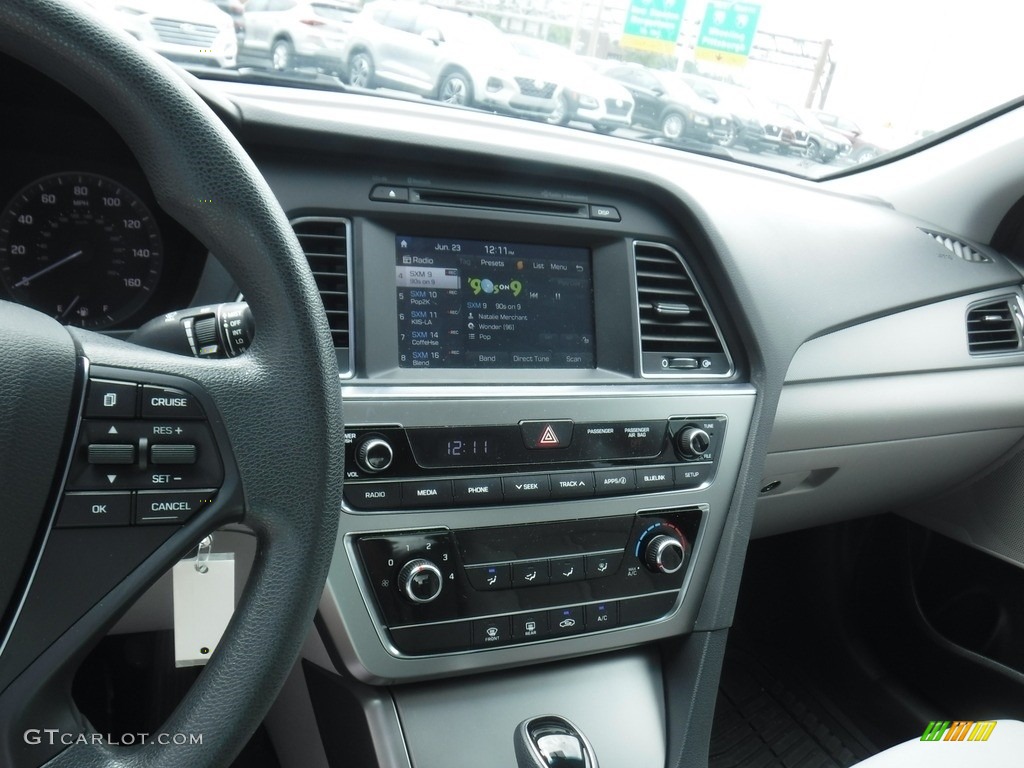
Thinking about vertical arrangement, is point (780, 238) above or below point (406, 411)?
above

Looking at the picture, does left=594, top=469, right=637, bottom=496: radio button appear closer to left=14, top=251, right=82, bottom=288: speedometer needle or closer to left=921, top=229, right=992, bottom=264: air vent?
left=14, top=251, right=82, bottom=288: speedometer needle

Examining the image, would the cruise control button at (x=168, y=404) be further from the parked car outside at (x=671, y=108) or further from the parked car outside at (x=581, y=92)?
the parked car outside at (x=671, y=108)

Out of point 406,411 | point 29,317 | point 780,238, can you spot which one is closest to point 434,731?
A: point 406,411

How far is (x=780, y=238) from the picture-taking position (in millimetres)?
1481

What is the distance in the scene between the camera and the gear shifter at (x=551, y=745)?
48.9 inches

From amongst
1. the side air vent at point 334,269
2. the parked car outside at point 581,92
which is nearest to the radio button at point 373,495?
the side air vent at point 334,269

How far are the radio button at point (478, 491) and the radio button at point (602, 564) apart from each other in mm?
193

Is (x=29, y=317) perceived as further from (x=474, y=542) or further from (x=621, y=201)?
(x=621, y=201)

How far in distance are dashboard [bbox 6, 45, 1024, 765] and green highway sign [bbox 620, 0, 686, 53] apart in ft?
0.61

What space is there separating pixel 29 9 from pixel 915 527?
87.3 inches

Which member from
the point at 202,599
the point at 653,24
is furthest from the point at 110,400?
the point at 653,24

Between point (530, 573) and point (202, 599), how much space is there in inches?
19.4

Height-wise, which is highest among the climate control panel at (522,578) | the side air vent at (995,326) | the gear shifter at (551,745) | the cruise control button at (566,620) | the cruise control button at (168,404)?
the cruise control button at (168,404)

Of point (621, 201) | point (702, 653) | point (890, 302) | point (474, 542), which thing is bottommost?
point (702, 653)
